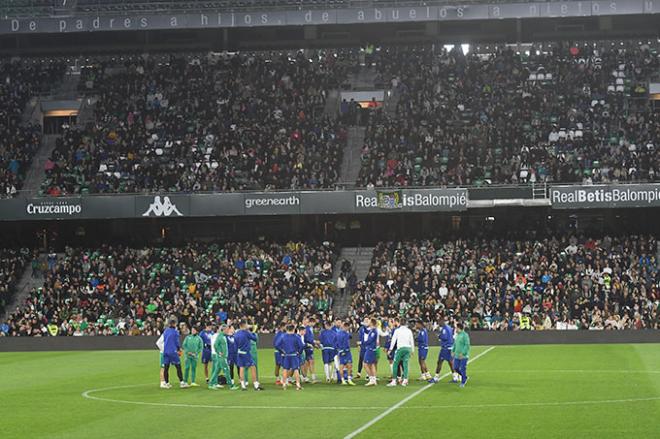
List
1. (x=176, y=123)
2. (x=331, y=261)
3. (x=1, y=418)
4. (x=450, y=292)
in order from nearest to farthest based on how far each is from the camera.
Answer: (x=1, y=418)
(x=450, y=292)
(x=331, y=261)
(x=176, y=123)

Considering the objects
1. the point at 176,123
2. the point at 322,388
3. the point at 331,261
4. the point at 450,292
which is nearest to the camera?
the point at 322,388

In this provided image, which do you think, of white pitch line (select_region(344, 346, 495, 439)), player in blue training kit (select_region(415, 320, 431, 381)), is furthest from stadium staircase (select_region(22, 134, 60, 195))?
white pitch line (select_region(344, 346, 495, 439))

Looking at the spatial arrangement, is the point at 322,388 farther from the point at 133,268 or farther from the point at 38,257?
the point at 38,257

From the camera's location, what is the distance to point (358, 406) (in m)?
24.0

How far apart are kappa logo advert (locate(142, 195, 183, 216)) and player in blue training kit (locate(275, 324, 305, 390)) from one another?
101ft

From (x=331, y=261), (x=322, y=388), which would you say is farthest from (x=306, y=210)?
(x=322, y=388)

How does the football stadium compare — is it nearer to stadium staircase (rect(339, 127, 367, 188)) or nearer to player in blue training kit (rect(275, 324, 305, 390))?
stadium staircase (rect(339, 127, 367, 188))

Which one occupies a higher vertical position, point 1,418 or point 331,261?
point 331,261

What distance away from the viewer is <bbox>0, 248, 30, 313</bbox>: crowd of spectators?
5647 centimetres

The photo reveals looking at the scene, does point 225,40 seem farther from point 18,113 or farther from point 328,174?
point 328,174

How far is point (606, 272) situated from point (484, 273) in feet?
18.4

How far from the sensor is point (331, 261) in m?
57.1

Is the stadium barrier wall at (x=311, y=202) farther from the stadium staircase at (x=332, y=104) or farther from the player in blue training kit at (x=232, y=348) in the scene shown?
the player in blue training kit at (x=232, y=348)

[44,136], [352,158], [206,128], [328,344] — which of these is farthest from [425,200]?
[328,344]
